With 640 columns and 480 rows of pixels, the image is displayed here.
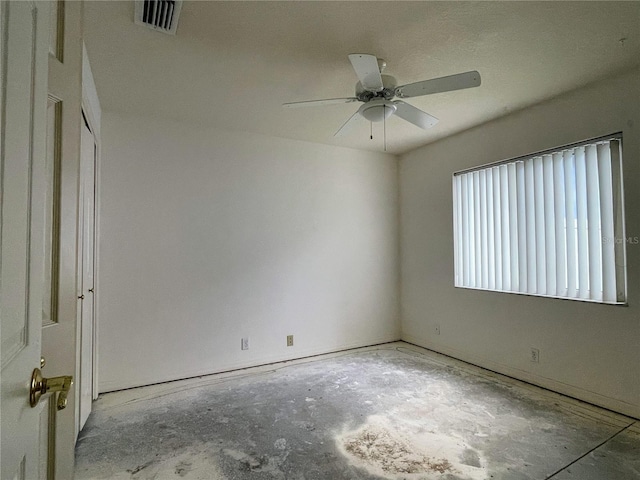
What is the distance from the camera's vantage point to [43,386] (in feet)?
2.39

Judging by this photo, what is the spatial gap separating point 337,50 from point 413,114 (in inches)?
26.0

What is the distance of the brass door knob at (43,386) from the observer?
0.70 metres

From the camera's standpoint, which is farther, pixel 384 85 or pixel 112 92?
pixel 112 92

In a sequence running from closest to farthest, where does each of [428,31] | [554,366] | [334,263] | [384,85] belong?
[428,31] < [384,85] < [554,366] < [334,263]

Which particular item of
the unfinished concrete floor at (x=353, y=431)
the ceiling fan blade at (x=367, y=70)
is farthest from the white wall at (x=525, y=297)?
the ceiling fan blade at (x=367, y=70)

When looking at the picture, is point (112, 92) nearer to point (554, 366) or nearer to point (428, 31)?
point (428, 31)

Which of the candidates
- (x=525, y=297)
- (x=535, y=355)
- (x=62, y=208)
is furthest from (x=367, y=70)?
(x=535, y=355)

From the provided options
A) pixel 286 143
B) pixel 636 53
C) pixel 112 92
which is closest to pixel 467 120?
pixel 636 53

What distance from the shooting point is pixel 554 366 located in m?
2.80

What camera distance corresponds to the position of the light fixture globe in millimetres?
2137

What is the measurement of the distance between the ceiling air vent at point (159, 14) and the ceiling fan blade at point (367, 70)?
91cm

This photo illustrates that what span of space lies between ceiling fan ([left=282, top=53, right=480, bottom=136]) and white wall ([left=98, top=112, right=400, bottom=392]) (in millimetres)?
1471

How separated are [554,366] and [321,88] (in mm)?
2930

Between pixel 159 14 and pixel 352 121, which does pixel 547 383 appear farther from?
pixel 159 14
